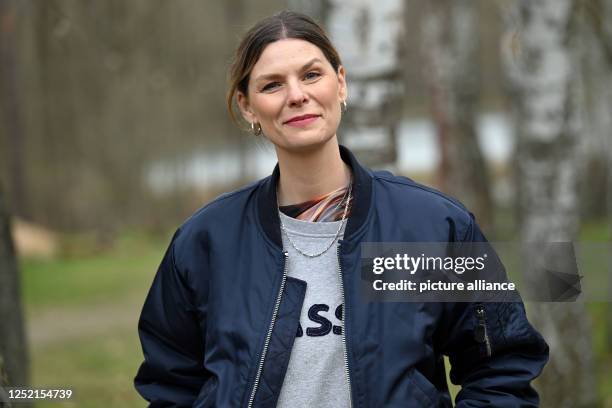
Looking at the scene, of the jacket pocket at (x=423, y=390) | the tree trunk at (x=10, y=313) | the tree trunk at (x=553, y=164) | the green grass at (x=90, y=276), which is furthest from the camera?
the green grass at (x=90, y=276)

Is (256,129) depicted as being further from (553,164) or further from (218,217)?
(553,164)

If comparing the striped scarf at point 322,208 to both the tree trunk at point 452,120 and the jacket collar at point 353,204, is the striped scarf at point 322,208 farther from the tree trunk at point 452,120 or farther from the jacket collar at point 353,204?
the tree trunk at point 452,120

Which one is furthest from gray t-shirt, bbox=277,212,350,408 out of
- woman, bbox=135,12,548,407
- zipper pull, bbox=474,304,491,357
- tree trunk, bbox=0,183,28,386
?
tree trunk, bbox=0,183,28,386

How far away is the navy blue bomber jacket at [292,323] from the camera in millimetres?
2508

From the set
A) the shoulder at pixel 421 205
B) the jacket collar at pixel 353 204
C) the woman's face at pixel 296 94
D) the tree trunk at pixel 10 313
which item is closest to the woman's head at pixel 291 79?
the woman's face at pixel 296 94

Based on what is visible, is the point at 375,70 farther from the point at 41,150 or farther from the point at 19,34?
the point at 41,150

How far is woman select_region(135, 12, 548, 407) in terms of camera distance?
8.30ft

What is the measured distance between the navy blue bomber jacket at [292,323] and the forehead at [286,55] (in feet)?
1.06

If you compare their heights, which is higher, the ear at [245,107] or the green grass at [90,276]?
the green grass at [90,276]

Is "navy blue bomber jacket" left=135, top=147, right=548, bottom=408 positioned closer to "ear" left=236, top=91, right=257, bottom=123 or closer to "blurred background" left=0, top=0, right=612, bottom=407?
"ear" left=236, top=91, right=257, bottom=123

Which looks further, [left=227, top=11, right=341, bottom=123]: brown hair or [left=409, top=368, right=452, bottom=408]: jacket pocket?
[left=227, top=11, right=341, bottom=123]: brown hair

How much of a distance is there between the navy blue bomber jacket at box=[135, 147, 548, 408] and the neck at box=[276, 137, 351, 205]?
0.17 feet

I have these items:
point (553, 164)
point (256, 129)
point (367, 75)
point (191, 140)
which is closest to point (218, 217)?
point (256, 129)

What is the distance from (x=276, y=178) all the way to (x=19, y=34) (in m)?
12.4
